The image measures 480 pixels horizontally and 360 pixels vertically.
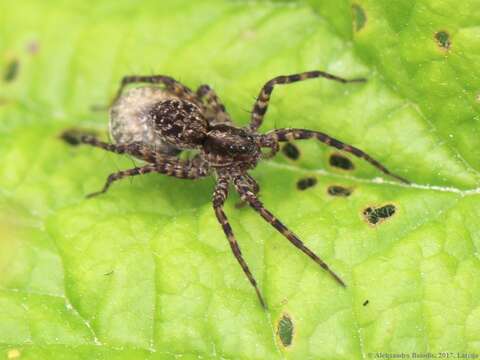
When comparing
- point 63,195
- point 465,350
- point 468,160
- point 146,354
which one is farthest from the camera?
point 63,195

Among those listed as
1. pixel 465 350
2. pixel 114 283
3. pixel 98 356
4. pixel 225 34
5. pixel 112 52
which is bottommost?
pixel 98 356

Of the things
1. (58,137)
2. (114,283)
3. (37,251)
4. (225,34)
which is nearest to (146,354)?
(114,283)

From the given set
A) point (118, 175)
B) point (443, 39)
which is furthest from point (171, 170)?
point (443, 39)

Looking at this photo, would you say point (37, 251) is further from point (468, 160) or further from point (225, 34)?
point (468, 160)

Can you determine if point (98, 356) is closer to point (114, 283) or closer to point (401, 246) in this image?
point (114, 283)

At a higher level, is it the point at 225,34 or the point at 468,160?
the point at 225,34

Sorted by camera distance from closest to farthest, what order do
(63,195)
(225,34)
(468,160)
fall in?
(468,160) < (63,195) < (225,34)

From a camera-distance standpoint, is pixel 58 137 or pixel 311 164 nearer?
pixel 311 164

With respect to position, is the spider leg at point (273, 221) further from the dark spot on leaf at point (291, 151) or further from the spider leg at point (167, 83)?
the spider leg at point (167, 83)
